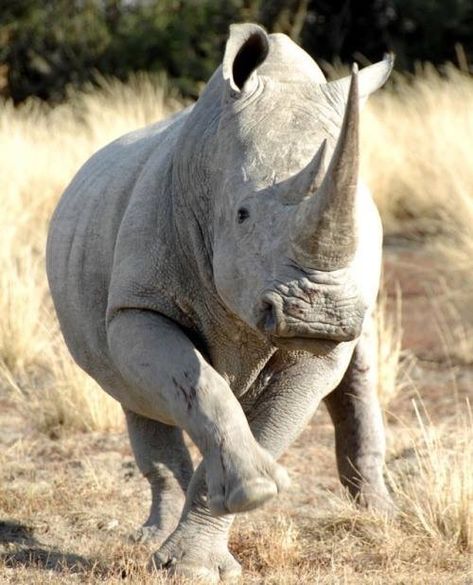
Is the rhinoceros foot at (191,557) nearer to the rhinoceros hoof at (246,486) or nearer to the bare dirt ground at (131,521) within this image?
the bare dirt ground at (131,521)

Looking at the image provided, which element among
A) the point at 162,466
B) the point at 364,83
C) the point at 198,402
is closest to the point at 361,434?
the point at 162,466

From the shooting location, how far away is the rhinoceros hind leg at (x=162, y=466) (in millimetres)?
5438

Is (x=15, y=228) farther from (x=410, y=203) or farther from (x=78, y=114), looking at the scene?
(x=78, y=114)

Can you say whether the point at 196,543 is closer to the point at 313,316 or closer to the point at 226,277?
the point at 226,277

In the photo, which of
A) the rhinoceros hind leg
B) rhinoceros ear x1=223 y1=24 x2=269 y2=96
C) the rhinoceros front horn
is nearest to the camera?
the rhinoceros front horn

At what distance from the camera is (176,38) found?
21469 millimetres

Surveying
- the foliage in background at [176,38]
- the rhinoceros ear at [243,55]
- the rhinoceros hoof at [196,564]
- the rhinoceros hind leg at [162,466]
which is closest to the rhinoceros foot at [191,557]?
the rhinoceros hoof at [196,564]

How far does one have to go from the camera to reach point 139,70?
831 inches

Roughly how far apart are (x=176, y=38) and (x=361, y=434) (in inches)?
646

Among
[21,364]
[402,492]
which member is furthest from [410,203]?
[402,492]

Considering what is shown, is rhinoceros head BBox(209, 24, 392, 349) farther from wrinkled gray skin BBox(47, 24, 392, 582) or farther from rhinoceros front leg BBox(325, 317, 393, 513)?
rhinoceros front leg BBox(325, 317, 393, 513)

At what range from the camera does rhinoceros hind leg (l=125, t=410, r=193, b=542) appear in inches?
214

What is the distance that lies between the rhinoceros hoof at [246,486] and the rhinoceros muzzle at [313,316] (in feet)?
1.24

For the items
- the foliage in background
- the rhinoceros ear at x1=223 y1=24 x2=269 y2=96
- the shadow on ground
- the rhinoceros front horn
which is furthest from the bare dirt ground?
the foliage in background
